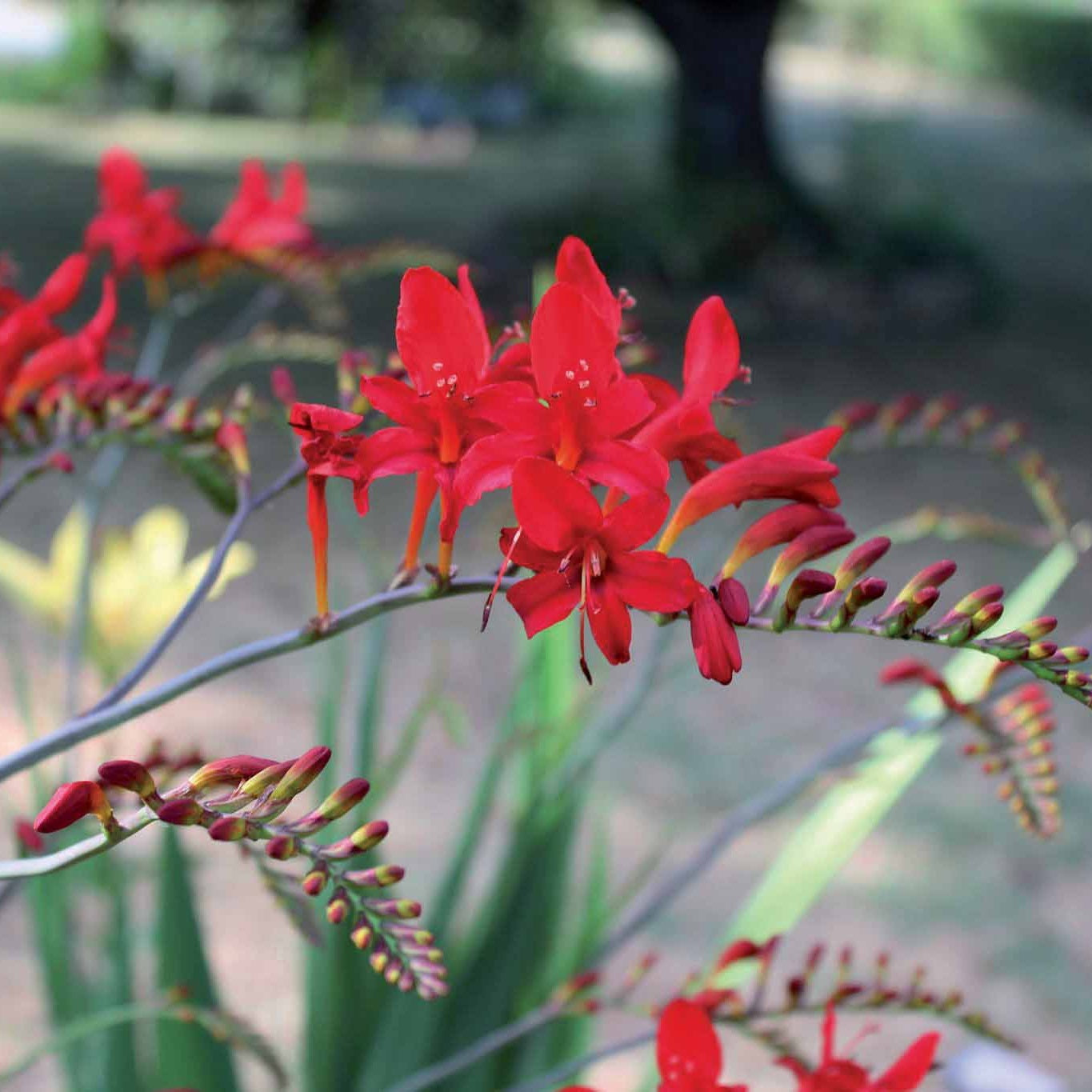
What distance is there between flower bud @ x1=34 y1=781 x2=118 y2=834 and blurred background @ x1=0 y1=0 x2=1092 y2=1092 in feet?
2.75

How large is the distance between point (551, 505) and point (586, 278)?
0.46 ft

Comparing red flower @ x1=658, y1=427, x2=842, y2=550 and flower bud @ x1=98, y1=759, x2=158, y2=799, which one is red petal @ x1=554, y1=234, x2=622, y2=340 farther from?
flower bud @ x1=98, y1=759, x2=158, y2=799

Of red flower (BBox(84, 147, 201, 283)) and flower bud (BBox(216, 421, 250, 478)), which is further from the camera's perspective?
red flower (BBox(84, 147, 201, 283))

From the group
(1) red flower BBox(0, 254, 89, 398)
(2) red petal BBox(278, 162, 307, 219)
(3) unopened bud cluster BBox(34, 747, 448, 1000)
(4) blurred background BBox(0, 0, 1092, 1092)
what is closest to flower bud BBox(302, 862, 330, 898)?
(3) unopened bud cluster BBox(34, 747, 448, 1000)

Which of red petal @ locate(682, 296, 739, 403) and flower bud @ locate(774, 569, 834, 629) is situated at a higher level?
red petal @ locate(682, 296, 739, 403)

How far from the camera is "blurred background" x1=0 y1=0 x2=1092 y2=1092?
2709mm

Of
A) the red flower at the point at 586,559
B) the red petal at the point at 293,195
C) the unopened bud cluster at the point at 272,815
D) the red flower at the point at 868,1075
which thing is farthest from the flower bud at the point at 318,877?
the red petal at the point at 293,195

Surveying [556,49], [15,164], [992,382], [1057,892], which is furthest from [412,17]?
[1057,892]

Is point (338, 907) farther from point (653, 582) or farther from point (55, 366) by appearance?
point (55, 366)

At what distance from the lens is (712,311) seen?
0.65m

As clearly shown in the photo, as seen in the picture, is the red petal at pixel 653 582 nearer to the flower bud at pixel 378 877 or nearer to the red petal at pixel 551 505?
the red petal at pixel 551 505

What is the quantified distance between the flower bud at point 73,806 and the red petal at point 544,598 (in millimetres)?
161

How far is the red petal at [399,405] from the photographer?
59 centimetres

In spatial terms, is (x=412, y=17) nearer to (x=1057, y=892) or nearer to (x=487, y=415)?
(x=1057, y=892)
